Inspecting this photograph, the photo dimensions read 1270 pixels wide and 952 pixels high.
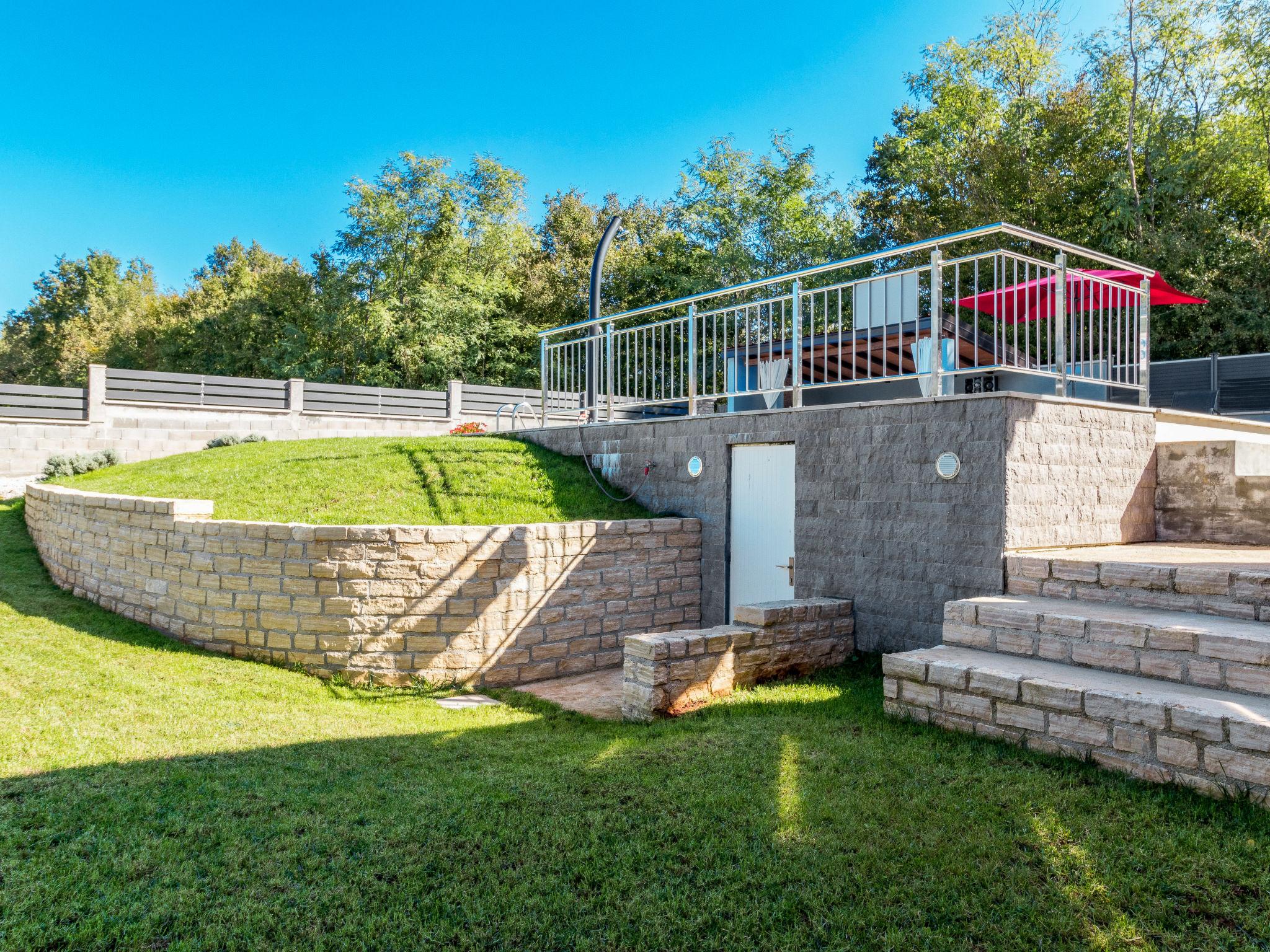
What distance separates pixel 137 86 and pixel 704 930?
112 ft

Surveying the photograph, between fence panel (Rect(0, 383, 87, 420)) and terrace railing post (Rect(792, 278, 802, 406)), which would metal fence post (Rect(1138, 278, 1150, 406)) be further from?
fence panel (Rect(0, 383, 87, 420))

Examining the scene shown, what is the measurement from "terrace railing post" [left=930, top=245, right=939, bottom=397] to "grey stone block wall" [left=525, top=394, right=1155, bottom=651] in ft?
0.63

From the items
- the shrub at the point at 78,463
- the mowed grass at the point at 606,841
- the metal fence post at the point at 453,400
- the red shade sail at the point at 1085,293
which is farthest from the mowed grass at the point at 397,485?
the metal fence post at the point at 453,400

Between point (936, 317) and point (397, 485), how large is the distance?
17.4 feet

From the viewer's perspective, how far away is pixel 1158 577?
425 cm

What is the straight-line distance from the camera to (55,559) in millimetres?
8008

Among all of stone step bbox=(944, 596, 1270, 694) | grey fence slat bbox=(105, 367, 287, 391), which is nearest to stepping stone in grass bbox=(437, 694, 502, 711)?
stone step bbox=(944, 596, 1270, 694)

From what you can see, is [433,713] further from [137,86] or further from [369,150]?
[137,86]

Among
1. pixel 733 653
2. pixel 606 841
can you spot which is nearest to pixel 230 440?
pixel 733 653

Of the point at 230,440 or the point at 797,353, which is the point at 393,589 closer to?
the point at 797,353

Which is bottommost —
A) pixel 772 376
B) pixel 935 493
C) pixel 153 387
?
pixel 935 493

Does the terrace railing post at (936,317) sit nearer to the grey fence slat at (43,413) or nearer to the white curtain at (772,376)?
the white curtain at (772,376)

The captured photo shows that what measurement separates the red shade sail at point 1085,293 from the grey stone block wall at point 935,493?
82cm

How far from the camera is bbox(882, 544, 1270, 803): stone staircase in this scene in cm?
303
